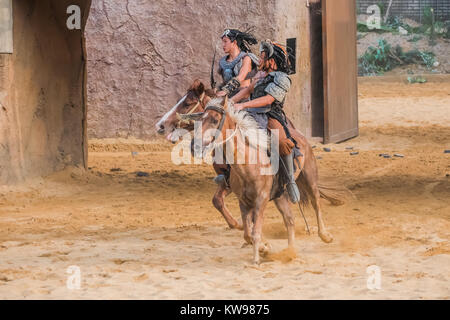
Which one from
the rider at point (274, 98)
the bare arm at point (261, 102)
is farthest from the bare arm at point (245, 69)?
the bare arm at point (261, 102)

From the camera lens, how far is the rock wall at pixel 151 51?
13.6m

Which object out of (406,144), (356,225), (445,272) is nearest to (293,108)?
(406,144)

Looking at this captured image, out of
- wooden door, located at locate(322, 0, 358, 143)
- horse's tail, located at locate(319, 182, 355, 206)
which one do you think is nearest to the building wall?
horse's tail, located at locate(319, 182, 355, 206)

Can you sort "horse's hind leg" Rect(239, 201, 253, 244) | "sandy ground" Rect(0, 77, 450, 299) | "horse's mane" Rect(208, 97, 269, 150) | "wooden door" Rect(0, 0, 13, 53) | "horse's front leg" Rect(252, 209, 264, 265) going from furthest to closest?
"wooden door" Rect(0, 0, 13, 53) < "horse's hind leg" Rect(239, 201, 253, 244) < "horse's front leg" Rect(252, 209, 264, 265) < "horse's mane" Rect(208, 97, 269, 150) < "sandy ground" Rect(0, 77, 450, 299)

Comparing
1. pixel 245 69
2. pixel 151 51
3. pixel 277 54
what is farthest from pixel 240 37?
pixel 151 51

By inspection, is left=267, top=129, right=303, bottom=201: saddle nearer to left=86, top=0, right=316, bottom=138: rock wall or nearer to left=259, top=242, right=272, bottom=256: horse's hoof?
left=259, top=242, right=272, bottom=256: horse's hoof

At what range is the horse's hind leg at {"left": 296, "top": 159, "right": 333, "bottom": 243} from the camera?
7.72 meters

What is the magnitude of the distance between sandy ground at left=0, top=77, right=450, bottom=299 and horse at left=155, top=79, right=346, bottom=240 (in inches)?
14.7

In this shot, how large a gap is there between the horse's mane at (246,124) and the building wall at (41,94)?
4070mm

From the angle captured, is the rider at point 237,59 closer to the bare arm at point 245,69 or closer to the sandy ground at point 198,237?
the bare arm at point 245,69

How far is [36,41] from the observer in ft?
34.6

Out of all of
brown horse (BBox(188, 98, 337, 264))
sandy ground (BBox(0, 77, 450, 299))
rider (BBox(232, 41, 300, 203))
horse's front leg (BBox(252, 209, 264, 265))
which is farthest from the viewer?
rider (BBox(232, 41, 300, 203))

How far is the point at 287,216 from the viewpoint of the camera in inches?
293

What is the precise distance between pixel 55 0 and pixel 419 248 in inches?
229
